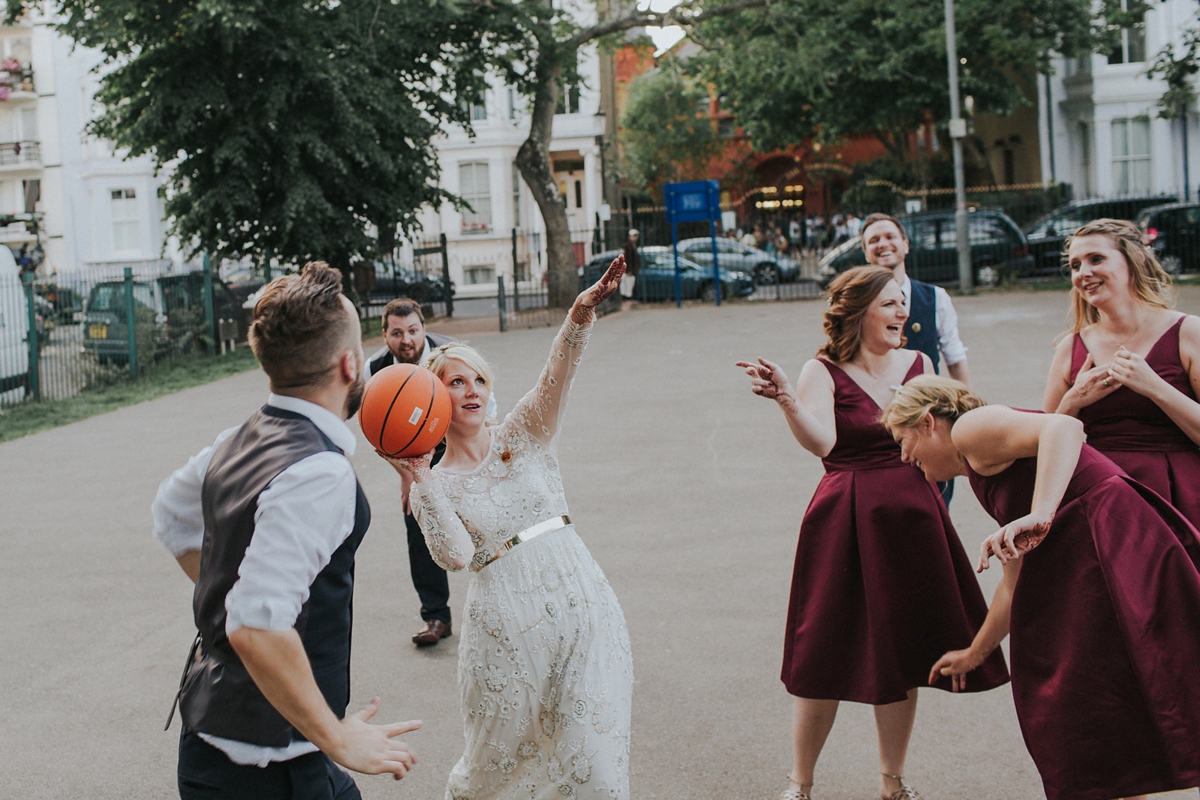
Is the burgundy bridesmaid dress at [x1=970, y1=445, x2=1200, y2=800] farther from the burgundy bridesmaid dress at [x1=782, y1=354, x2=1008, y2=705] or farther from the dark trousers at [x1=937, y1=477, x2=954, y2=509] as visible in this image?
the dark trousers at [x1=937, y1=477, x2=954, y2=509]

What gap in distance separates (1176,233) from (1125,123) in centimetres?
1185

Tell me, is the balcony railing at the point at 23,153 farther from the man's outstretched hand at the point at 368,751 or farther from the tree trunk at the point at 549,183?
the man's outstretched hand at the point at 368,751

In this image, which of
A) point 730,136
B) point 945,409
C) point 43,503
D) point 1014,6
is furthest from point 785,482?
point 730,136

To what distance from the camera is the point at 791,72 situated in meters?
25.0

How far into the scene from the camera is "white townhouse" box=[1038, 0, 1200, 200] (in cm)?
3331

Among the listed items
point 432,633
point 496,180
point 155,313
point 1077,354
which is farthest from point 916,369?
point 496,180

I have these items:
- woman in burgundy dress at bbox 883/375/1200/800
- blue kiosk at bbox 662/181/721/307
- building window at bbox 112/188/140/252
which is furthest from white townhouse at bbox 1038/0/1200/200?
building window at bbox 112/188/140/252

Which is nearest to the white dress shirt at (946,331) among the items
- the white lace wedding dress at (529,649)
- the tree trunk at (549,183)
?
the white lace wedding dress at (529,649)

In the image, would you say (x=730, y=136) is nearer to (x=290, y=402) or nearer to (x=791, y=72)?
(x=791, y=72)

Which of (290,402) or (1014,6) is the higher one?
(1014,6)

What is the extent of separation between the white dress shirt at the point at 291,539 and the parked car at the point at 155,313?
1719 centimetres

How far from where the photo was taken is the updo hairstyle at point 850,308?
14.1 feet

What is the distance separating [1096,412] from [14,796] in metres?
4.57

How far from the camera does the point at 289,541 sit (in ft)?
7.75
